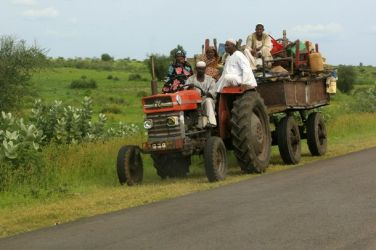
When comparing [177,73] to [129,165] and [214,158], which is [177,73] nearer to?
[129,165]

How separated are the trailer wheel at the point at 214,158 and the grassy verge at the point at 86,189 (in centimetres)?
21

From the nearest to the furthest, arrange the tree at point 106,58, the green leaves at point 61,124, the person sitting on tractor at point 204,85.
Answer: the person sitting on tractor at point 204,85 < the green leaves at point 61,124 < the tree at point 106,58

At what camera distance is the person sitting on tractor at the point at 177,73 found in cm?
1341

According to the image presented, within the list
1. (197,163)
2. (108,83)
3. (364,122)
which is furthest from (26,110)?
(108,83)

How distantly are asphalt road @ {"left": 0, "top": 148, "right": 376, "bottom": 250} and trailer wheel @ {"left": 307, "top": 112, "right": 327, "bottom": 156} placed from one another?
5.42 m

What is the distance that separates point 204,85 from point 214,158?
186 centimetres

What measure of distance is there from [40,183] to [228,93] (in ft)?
12.7

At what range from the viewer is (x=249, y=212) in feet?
27.4

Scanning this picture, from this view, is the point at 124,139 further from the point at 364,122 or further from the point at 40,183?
the point at 364,122

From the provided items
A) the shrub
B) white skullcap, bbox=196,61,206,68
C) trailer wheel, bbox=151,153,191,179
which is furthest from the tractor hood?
the shrub

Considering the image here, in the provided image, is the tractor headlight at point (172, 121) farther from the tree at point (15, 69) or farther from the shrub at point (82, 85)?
the shrub at point (82, 85)

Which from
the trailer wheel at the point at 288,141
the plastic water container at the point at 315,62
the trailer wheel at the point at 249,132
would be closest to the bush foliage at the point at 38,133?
the trailer wheel at the point at 249,132

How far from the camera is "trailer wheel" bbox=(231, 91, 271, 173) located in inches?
496

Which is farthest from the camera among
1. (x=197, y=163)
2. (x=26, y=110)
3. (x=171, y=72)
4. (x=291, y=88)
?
(x=26, y=110)
